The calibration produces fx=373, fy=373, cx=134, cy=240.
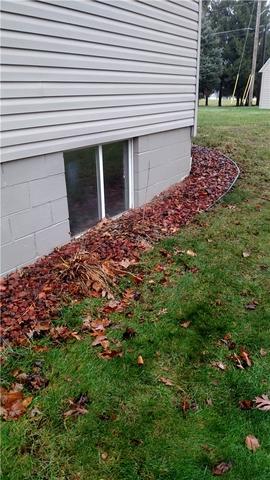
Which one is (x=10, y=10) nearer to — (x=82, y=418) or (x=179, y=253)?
(x=179, y=253)

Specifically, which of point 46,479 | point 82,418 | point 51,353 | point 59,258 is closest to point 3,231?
point 59,258

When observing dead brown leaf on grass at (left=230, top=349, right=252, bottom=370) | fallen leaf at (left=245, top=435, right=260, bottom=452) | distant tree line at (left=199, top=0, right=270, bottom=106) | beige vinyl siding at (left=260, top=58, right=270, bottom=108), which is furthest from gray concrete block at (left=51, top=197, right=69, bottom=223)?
distant tree line at (left=199, top=0, right=270, bottom=106)

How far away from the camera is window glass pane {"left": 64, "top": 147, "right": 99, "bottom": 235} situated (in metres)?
4.42

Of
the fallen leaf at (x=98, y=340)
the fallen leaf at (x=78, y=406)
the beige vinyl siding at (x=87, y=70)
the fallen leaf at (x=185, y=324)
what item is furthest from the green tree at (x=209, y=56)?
the fallen leaf at (x=78, y=406)

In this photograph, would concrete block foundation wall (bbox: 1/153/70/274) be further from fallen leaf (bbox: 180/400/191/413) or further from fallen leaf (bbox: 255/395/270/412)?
fallen leaf (bbox: 255/395/270/412)

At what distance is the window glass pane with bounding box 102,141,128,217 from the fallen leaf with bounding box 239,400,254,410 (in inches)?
128

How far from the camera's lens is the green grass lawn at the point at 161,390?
207 centimetres

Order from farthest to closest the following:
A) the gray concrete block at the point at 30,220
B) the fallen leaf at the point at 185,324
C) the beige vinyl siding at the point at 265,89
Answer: the beige vinyl siding at the point at 265,89
the gray concrete block at the point at 30,220
the fallen leaf at the point at 185,324

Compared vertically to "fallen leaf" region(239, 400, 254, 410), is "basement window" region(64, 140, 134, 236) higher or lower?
higher

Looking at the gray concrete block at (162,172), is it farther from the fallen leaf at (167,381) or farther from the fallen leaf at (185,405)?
the fallen leaf at (185,405)

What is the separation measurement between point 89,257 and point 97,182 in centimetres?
143

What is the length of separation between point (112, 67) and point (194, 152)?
4.25m

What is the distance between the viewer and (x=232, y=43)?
33.9 m

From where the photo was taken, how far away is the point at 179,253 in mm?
4359
